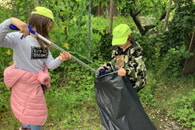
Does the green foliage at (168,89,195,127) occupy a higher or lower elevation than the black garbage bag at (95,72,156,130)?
lower

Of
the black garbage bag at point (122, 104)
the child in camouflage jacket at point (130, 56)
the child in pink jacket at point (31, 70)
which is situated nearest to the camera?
the child in pink jacket at point (31, 70)

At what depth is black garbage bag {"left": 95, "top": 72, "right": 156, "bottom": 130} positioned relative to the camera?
1.91 metres

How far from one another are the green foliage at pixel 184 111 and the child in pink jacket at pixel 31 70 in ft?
6.54

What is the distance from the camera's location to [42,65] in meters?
1.78

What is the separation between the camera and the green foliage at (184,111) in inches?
104

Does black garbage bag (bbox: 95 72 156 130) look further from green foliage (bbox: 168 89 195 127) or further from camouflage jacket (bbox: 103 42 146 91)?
green foliage (bbox: 168 89 195 127)

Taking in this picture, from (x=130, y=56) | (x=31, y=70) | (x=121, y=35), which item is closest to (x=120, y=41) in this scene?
(x=121, y=35)

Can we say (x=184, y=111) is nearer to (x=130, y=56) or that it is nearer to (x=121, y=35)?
(x=130, y=56)

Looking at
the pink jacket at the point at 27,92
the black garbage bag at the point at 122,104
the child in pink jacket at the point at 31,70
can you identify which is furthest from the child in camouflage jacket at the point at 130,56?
the pink jacket at the point at 27,92

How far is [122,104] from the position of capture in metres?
Answer: 1.92

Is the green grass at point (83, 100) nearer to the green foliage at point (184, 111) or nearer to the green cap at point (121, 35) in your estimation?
the green foliage at point (184, 111)

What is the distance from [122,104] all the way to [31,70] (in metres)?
0.98

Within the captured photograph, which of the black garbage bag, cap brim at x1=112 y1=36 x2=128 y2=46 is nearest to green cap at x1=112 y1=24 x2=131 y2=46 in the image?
cap brim at x1=112 y1=36 x2=128 y2=46

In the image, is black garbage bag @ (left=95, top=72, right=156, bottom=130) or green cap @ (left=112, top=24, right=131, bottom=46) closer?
black garbage bag @ (left=95, top=72, right=156, bottom=130)
